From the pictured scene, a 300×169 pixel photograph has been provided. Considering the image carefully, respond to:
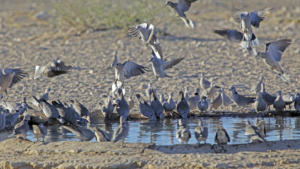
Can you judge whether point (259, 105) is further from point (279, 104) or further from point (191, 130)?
point (191, 130)

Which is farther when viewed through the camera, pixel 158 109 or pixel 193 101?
pixel 193 101

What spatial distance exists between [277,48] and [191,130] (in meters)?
2.44

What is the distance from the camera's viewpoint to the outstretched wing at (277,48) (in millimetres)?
10273

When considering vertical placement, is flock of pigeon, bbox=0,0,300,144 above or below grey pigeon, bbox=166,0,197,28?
below

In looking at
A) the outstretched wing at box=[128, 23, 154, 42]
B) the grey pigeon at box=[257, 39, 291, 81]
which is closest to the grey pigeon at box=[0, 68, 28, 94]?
the outstretched wing at box=[128, 23, 154, 42]

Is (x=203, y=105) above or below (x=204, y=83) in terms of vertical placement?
below

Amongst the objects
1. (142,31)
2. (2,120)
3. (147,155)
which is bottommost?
(147,155)

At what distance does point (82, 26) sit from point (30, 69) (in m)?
4.07

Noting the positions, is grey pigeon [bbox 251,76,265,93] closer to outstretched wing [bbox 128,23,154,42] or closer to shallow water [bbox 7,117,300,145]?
shallow water [bbox 7,117,300,145]

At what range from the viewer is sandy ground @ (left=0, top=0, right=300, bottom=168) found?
6.58 metres

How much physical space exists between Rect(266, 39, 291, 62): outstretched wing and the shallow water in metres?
1.14

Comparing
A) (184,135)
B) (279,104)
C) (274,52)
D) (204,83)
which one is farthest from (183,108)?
(204,83)

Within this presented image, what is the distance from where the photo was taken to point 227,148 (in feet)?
22.7

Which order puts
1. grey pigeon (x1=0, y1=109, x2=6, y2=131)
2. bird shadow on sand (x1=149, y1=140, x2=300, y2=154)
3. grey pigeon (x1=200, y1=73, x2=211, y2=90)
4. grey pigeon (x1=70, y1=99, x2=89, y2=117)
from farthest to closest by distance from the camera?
grey pigeon (x1=200, y1=73, x2=211, y2=90)
grey pigeon (x1=70, y1=99, x2=89, y2=117)
grey pigeon (x1=0, y1=109, x2=6, y2=131)
bird shadow on sand (x1=149, y1=140, x2=300, y2=154)
